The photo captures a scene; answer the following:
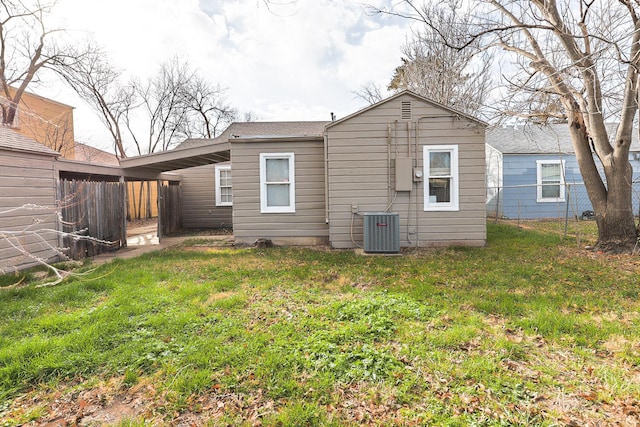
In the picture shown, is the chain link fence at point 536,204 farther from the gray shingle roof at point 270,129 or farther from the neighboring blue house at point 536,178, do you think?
the gray shingle roof at point 270,129

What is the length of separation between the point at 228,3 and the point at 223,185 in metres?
8.48

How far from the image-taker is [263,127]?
51.0ft

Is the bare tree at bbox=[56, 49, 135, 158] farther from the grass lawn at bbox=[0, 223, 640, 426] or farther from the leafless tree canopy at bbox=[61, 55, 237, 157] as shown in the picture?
the grass lawn at bbox=[0, 223, 640, 426]

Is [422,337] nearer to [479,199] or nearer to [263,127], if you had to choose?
[479,199]

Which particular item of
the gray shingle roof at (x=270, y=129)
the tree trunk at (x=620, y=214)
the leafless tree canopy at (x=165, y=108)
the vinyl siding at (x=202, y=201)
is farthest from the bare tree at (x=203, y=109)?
the tree trunk at (x=620, y=214)

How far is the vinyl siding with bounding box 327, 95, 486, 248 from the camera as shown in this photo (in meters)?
7.46

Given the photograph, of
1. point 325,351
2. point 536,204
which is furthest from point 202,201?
point 536,204

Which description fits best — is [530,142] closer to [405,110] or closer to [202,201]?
[405,110]

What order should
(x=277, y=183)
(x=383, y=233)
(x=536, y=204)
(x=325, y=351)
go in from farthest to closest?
(x=536, y=204) < (x=277, y=183) < (x=383, y=233) < (x=325, y=351)

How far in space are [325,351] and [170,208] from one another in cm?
1071

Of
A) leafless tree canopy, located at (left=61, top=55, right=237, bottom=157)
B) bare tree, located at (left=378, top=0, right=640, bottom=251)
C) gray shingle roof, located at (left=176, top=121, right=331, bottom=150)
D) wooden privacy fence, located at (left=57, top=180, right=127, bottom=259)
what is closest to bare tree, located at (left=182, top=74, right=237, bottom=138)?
leafless tree canopy, located at (left=61, top=55, right=237, bottom=157)

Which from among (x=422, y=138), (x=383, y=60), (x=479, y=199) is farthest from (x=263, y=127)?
(x=479, y=199)

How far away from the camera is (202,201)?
13148 mm

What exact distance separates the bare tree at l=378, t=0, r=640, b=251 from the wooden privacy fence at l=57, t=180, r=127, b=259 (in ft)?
25.3
